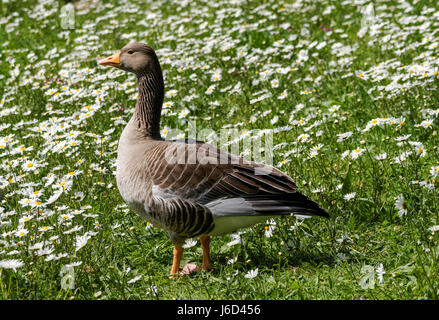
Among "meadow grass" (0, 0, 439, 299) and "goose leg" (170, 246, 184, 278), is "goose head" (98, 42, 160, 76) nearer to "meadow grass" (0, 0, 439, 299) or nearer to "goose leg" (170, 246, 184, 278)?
"meadow grass" (0, 0, 439, 299)

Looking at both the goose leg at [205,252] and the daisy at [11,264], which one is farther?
the goose leg at [205,252]

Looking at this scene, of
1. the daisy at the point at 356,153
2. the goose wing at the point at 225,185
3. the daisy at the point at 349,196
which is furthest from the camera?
the daisy at the point at 356,153

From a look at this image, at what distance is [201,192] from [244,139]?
2.06 meters

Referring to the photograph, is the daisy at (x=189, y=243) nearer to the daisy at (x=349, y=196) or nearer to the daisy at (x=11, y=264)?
the daisy at (x=11, y=264)

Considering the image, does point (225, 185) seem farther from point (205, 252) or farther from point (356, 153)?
A: point (356, 153)

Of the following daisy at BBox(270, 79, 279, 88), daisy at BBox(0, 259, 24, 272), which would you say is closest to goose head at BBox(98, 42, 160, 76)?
daisy at BBox(0, 259, 24, 272)

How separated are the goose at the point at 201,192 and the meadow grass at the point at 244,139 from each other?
0.27 meters

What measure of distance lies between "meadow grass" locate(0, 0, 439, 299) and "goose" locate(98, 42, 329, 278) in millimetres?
268

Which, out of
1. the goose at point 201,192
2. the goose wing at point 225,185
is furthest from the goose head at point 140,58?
the goose wing at point 225,185

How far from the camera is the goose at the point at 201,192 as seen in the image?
394 centimetres

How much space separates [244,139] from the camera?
5.97 meters

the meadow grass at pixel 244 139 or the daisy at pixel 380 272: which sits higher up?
the meadow grass at pixel 244 139

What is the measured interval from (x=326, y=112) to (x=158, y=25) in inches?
195

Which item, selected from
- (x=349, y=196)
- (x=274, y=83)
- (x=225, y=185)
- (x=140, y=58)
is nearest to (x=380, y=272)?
(x=349, y=196)
